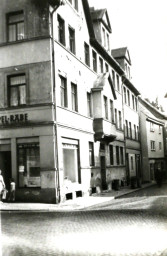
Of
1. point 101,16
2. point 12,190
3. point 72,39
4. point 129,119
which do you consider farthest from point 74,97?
point 129,119

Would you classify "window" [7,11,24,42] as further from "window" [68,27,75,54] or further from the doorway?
the doorway

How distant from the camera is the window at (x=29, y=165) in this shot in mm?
17422

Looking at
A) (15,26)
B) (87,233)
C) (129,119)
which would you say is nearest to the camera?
(87,233)

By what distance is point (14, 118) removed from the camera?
1747cm

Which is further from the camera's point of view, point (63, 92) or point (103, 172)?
point (103, 172)

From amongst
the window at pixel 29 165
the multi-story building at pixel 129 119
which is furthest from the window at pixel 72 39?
the multi-story building at pixel 129 119

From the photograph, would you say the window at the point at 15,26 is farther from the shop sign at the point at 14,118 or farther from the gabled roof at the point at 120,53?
the gabled roof at the point at 120,53

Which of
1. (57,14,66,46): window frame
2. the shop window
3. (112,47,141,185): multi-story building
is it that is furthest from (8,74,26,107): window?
(112,47,141,185): multi-story building

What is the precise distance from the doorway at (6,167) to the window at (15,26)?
5791 millimetres

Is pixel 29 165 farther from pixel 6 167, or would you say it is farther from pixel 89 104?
pixel 89 104

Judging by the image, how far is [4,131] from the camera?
17578 mm

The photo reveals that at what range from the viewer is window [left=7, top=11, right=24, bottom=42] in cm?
1777

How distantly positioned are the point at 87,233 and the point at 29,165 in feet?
28.4

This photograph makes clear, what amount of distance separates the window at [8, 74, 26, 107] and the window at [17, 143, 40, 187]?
7.11 ft
